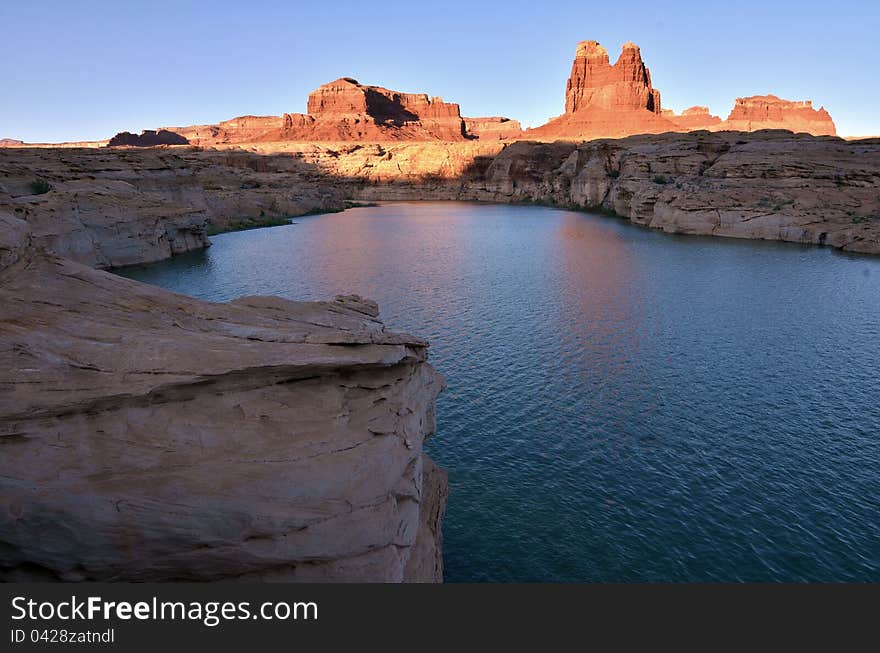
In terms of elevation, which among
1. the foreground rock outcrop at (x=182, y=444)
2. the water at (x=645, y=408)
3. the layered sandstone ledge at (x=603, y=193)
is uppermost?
the layered sandstone ledge at (x=603, y=193)

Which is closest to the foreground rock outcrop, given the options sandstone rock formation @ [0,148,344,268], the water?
the water

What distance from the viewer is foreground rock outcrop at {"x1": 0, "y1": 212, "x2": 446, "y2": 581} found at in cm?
1019

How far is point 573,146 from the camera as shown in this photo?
17712cm

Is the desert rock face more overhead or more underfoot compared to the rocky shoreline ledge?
more overhead

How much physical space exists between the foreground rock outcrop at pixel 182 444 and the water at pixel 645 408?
24.5 feet

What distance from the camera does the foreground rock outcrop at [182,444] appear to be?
10.2 metres

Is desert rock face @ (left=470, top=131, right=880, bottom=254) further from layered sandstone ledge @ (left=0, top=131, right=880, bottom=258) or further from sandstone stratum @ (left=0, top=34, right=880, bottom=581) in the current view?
sandstone stratum @ (left=0, top=34, right=880, bottom=581)

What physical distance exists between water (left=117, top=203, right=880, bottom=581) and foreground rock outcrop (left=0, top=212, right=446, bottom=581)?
7.47 m

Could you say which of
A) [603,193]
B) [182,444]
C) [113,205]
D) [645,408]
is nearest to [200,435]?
[182,444]

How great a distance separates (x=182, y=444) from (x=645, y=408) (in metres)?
23.7

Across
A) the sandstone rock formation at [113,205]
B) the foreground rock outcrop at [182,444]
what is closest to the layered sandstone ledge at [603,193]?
the sandstone rock formation at [113,205]

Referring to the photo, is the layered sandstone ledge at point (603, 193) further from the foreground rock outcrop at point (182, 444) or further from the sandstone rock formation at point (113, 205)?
the foreground rock outcrop at point (182, 444)

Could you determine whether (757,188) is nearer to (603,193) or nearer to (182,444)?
(603,193)

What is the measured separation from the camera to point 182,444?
1100 centimetres
